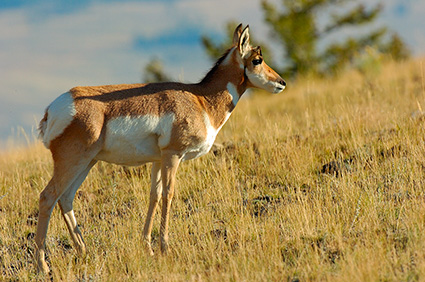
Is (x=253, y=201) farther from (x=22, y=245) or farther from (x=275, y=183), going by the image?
(x=22, y=245)

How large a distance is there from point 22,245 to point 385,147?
6542mm

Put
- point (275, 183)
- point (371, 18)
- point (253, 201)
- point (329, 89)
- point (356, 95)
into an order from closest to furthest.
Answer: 1. point (253, 201)
2. point (275, 183)
3. point (356, 95)
4. point (329, 89)
5. point (371, 18)

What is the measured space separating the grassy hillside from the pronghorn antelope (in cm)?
59

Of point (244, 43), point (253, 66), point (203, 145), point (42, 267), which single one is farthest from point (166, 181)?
point (244, 43)

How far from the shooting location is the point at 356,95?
48.3 ft

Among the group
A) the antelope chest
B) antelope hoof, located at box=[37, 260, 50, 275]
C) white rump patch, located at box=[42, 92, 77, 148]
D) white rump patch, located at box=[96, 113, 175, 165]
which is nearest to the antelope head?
the antelope chest

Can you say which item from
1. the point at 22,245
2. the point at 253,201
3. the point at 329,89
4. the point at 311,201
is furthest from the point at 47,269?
the point at 329,89

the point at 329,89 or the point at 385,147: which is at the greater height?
the point at 329,89

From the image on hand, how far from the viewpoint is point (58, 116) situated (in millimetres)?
6297

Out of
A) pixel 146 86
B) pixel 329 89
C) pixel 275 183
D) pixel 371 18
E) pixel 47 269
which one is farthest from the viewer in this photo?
pixel 371 18

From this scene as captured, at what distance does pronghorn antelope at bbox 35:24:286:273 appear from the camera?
6.29 metres

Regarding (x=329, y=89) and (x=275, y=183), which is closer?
(x=275, y=183)

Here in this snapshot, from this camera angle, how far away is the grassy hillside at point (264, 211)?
5945mm

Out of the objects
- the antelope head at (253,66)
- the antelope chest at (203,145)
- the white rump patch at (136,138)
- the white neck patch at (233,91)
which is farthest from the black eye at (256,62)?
the white rump patch at (136,138)
